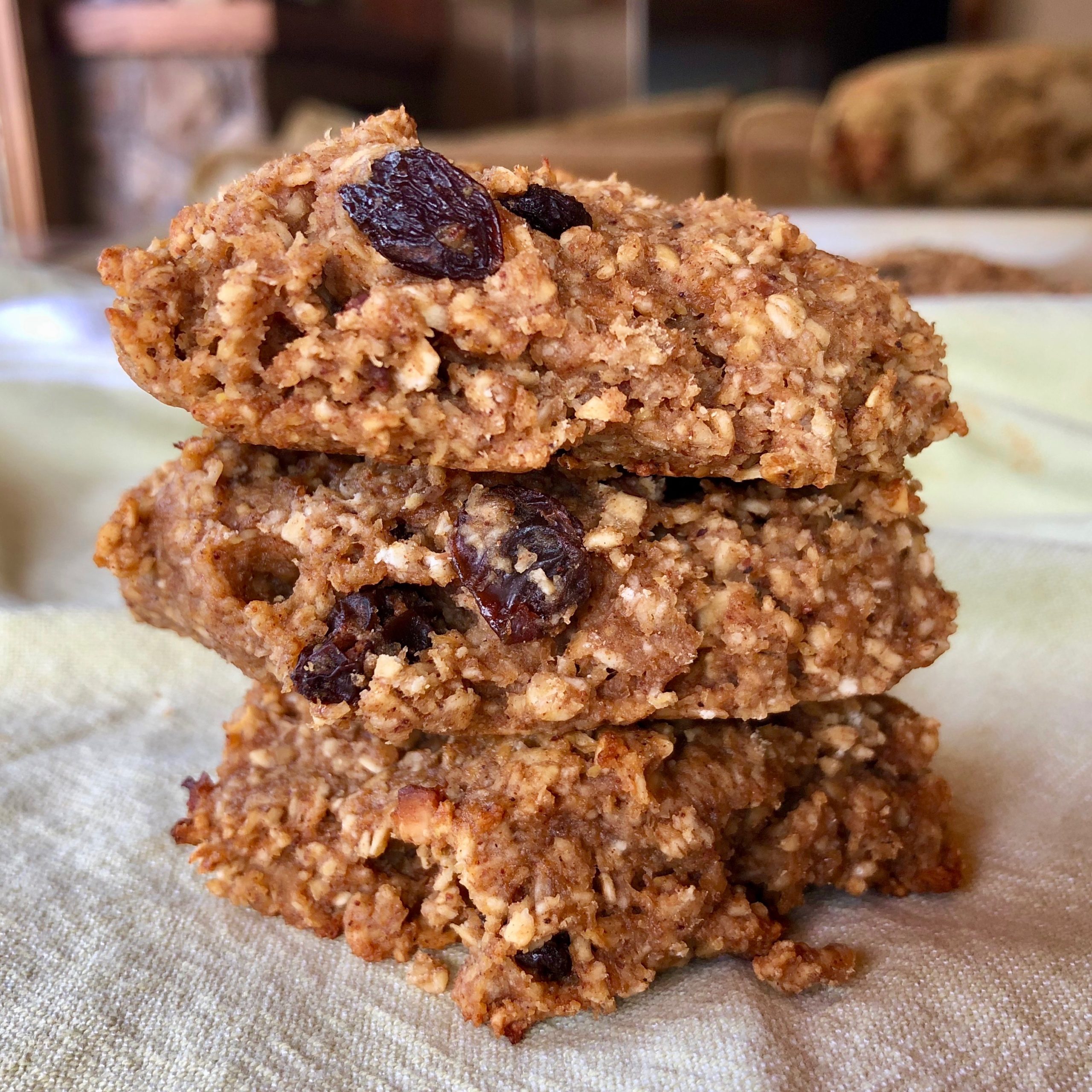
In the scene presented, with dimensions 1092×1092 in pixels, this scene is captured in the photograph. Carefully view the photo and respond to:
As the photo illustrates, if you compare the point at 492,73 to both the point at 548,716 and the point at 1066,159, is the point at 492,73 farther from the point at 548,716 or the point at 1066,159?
the point at 548,716

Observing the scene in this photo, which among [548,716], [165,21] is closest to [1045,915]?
[548,716]

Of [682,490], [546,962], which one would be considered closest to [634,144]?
[682,490]

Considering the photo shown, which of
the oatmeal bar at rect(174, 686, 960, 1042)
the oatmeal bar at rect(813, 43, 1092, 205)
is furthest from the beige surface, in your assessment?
the oatmeal bar at rect(813, 43, 1092, 205)

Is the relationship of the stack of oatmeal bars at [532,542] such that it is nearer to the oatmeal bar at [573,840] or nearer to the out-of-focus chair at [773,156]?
the oatmeal bar at [573,840]

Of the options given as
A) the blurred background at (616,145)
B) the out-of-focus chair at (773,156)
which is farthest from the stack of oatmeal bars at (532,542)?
the out-of-focus chair at (773,156)

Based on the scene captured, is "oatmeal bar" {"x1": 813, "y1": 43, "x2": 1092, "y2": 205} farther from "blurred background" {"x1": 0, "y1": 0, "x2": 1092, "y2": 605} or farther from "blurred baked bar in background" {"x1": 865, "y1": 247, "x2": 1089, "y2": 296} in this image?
"blurred baked bar in background" {"x1": 865, "y1": 247, "x2": 1089, "y2": 296}

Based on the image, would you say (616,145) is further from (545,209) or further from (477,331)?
(477,331)
